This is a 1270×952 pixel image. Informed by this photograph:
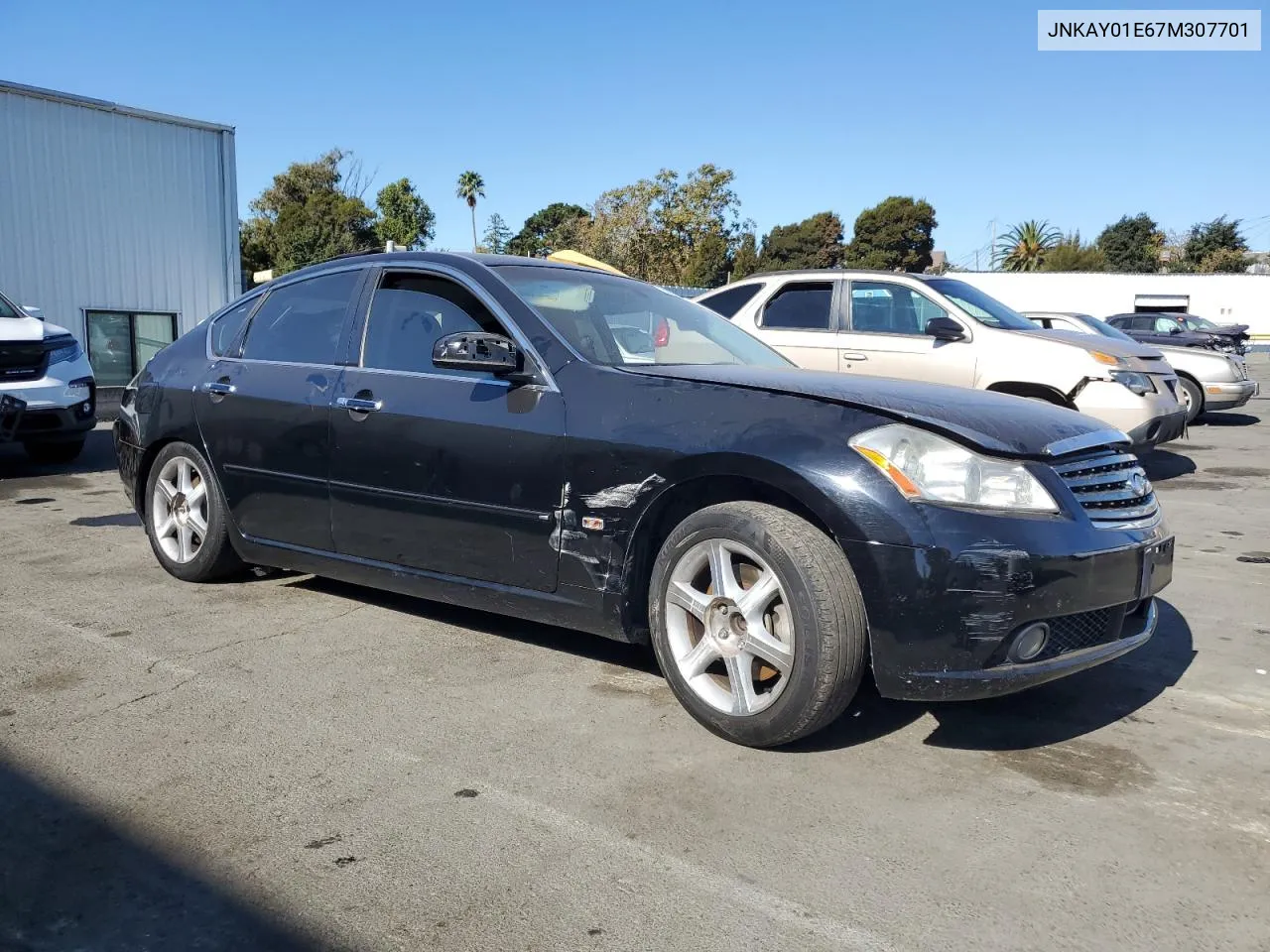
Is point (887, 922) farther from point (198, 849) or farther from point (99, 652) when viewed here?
point (99, 652)

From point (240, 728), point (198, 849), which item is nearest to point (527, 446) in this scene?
point (240, 728)

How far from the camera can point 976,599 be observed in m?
2.85

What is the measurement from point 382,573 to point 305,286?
1532 millimetres

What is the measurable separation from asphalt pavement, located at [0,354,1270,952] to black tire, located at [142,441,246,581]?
446 mm

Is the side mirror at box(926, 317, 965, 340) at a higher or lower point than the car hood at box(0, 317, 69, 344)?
lower

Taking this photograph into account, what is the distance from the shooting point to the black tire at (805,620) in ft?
9.71

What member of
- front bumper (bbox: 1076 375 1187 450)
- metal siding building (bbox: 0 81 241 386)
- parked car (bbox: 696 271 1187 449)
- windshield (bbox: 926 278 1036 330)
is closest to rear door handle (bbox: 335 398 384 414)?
parked car (bbox: 696 271 1187 449)

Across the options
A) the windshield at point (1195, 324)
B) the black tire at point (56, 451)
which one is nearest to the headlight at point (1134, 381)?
the black tire at point (56, 451)

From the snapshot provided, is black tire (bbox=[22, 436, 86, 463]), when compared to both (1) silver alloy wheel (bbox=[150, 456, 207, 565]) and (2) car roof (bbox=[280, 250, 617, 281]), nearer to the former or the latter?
(1) silver alloy wheel (bbox=[150, 456, 207, 565])

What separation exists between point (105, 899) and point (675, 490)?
1888 millimetres

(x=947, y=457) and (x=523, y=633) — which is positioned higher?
(x=947, y=457)

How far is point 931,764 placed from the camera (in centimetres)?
312

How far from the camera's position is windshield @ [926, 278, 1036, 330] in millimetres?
8281

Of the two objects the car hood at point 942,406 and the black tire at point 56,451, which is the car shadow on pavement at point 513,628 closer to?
the car hood at point 942,406
